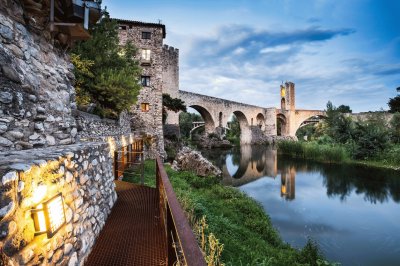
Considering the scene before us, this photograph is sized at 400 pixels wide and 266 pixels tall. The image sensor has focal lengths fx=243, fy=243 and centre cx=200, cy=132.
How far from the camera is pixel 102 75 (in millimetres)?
9406

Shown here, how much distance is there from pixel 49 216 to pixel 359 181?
17.1 meters

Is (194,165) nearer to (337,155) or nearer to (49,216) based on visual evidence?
(49,216)

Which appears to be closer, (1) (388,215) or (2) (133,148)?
(1) (388,215)

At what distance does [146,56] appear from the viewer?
59.7 ft

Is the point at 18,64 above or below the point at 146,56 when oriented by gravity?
below

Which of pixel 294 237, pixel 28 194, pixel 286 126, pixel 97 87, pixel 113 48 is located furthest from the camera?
pixel 286 126

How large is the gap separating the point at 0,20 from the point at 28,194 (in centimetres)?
281

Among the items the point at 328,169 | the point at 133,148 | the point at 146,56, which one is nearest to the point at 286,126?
the point at 328,169

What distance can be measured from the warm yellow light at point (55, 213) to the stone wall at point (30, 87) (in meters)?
1.47

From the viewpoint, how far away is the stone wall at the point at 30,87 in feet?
10.8

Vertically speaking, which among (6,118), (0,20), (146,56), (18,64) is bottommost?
(6,118)

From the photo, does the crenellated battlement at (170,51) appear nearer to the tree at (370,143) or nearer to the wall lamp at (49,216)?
the tree at (370,143)

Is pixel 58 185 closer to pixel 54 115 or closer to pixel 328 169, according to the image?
pixel 54 115

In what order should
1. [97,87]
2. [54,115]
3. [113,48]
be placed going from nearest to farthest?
1. [54,115]
2. [97,87]
3. [113,48]
